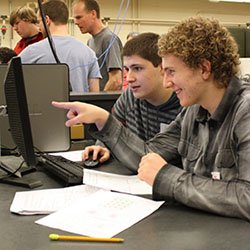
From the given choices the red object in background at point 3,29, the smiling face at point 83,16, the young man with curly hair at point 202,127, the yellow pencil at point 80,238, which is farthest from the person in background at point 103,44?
the red object in background at point 3,29

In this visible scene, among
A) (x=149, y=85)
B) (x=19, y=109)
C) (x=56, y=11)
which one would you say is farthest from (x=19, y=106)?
(x=56, y=11)

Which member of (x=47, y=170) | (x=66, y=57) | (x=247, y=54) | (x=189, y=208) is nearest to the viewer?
(x=189, y=208)

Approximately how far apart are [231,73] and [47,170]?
0.67 m

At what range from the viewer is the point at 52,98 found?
4.37ft

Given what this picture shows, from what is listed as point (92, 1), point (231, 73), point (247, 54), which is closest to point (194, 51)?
point (231, 73)

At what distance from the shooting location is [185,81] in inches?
42.7

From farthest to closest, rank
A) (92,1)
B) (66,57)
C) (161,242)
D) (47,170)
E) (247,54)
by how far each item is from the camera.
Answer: (247,54) < (92,1) < (66,57) < (47,170) < (161,242)

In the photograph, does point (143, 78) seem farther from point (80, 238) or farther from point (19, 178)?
point (80, 238)

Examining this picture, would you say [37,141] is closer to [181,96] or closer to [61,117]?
[61,117]

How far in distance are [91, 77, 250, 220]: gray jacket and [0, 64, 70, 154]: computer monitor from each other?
216mm

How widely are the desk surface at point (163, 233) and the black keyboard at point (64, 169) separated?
239 mm

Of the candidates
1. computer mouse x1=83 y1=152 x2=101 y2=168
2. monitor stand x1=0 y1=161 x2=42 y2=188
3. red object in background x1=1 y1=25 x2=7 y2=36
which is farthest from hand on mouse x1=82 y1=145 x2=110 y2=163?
red object in background x1=1 y1=25 x2=7 y2=36

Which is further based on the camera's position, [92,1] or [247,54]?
[247,54]

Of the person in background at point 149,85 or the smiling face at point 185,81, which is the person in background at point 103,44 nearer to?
the person in background at point 149,85
